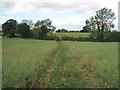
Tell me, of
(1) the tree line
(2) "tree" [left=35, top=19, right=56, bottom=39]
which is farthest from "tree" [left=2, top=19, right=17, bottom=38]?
(2) "tree" [left=35, top=19, right=56, bottom=39]

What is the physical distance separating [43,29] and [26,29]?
12219mm

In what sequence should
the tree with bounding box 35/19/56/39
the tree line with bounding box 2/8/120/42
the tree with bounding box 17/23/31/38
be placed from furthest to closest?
1. the tree with bounding box 35/19/56/39
2. the tree with bounding box 17/23/31/38
3. the tree line with bounding box 2/8/120/42

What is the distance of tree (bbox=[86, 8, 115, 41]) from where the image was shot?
69.9 meters

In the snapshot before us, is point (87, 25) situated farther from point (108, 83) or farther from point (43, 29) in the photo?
point (108, 83)

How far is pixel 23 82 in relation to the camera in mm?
8000

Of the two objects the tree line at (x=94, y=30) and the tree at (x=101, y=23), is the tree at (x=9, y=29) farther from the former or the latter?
the tree at (x=101, y=23)

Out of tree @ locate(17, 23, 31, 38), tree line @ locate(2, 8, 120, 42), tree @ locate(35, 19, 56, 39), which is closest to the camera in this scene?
tree line @ locate(2, 8, 120, 42)

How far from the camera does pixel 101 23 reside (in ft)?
242

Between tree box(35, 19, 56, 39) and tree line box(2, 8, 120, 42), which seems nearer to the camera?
tree line box(2, 8, 120, 42)

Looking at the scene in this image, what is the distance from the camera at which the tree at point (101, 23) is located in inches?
2751

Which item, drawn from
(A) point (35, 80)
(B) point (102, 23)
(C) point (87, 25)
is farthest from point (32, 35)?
(A) point (35, 80)

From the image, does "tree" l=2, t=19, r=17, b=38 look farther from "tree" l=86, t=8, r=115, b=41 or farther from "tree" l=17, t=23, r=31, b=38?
"tree" l=86, t=8, r=115, b=41

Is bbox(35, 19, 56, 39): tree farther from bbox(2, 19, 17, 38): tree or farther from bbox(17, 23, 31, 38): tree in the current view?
bbox(2, 19, 17, 38): tree

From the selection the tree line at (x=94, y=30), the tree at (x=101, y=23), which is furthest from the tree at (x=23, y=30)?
the tree at (x=101, y=23)
